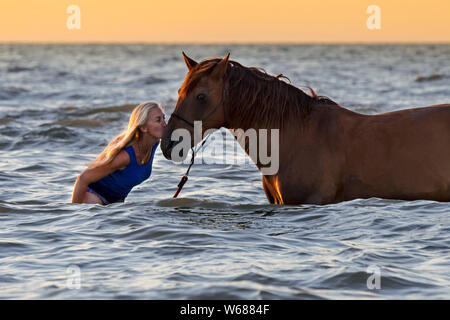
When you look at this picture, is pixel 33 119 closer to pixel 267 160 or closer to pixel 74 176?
pixel 74 176

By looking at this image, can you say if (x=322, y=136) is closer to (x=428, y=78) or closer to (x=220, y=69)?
(x=220, y=69)

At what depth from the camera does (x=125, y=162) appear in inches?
262

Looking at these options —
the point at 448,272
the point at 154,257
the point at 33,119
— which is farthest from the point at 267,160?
the point at 33,119

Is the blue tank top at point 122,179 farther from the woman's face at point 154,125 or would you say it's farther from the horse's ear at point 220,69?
the horse's ear at point 220,69

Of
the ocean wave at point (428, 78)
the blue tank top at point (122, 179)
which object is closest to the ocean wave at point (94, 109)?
the blue tank top at point (122, 179)

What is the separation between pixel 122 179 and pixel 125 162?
0.21 metres

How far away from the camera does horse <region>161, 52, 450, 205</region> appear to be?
5.82 metres

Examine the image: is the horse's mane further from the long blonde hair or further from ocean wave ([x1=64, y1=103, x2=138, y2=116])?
ocean wave ([x1=64, y1=103, x2=138, y2=116])

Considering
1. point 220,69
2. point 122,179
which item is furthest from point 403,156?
point 122,179

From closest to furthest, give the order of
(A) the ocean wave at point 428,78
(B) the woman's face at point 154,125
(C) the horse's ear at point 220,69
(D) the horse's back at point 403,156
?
(C) the horse's ear at point 220,69
(D) the horse's back at point 403,156
(B) the woman's face at point 154,125
(A) the ocean wave at point 428,78

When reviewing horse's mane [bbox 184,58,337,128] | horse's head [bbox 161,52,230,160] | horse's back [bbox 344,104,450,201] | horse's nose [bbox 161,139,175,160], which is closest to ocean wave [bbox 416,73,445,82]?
horse's back [bbox 344,104,450,201]

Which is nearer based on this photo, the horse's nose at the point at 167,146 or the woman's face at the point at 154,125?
the horse's nose at the point at 167,146

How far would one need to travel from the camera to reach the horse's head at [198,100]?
19.0ft

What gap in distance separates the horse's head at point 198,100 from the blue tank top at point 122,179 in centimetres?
94
